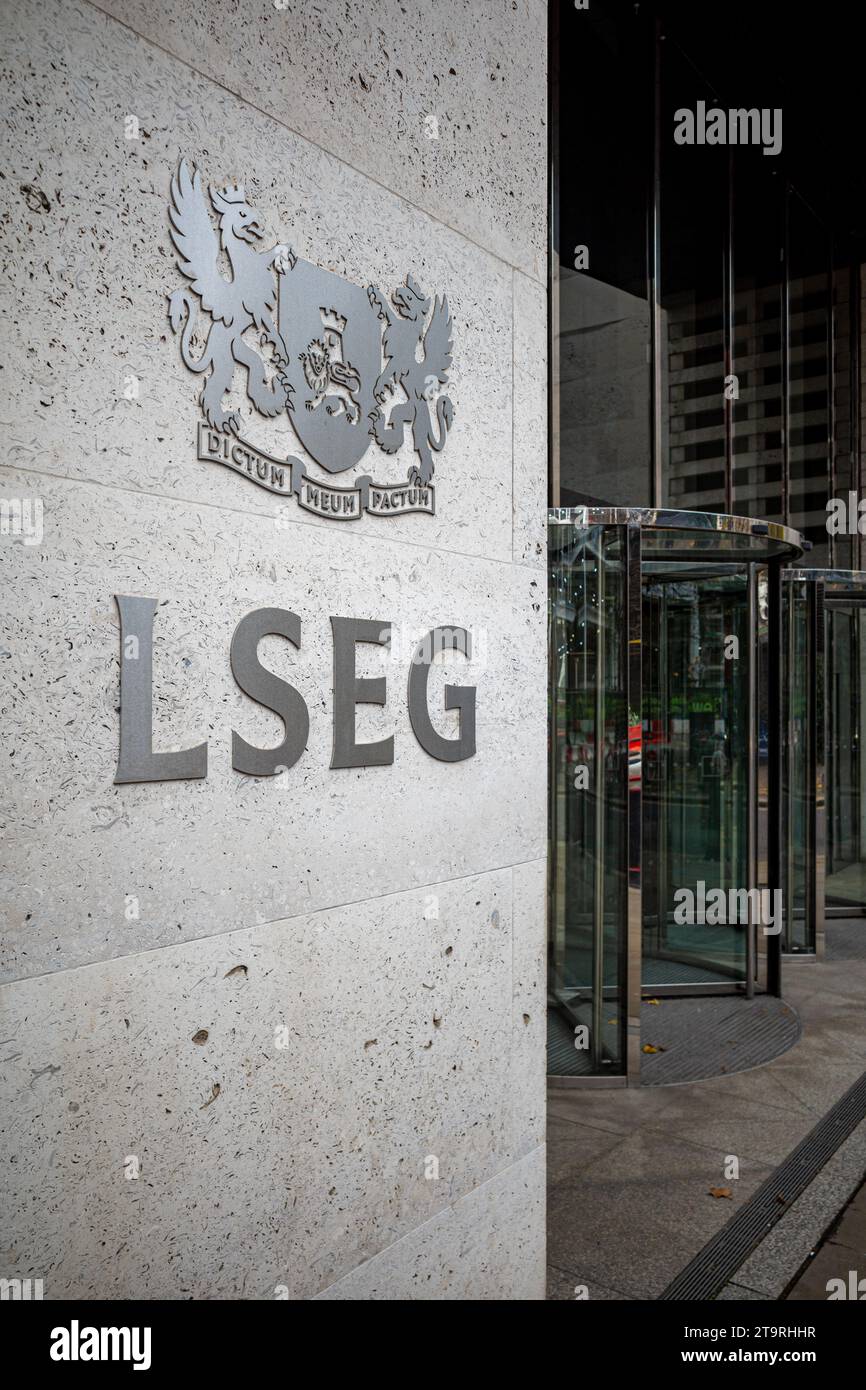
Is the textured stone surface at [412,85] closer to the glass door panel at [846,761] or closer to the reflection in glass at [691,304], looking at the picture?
the reflection in glass at [691,304]

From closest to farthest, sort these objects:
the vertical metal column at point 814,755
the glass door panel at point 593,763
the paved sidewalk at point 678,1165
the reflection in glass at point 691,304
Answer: the paved sidewalk at point 678,1165, the glass door panel at point 593,763, the reflection in glass at point 691,304, the vertical metal column at point 814,755

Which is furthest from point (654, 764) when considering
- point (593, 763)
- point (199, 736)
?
point (199, 736)

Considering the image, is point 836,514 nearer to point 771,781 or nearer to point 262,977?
point 771,781

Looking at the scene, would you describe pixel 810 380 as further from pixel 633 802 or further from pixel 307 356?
pixel 307 356

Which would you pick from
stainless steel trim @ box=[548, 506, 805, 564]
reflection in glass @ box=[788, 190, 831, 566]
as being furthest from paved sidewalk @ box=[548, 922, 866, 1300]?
reflection in glass @ box=[788, 190, 831, 566]

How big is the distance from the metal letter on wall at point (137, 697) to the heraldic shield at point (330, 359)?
0.54m

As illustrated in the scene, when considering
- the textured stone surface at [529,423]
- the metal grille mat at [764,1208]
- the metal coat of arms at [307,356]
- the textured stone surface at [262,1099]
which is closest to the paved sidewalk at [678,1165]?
the metal grille mat at [764,1208]

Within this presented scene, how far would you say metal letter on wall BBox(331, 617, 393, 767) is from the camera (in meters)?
2.11

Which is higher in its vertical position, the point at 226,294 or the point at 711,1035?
the point at 226,294

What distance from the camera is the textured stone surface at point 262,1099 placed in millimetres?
1612

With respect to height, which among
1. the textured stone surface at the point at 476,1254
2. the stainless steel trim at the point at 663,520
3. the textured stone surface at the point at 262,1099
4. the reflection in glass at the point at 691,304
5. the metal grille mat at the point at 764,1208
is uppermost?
the reflection in glass at the point at 691,304

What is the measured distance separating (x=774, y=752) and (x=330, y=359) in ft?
15.2

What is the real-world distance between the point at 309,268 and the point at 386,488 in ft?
1.59

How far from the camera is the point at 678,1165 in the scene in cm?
391
